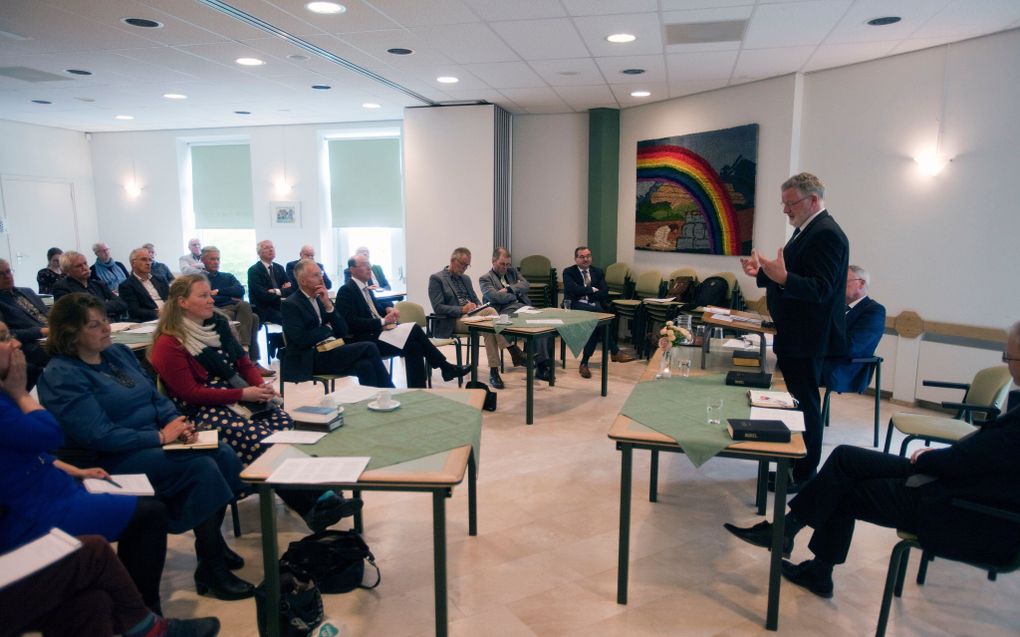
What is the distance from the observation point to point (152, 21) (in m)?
4.68

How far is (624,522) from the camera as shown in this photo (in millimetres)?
2570

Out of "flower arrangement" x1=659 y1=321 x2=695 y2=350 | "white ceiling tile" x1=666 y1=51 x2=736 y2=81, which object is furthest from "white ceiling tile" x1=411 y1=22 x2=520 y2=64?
"flower arrangement" x1=659 y1=321 x2=695 y2=350

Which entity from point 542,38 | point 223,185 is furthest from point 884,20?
point 223,185

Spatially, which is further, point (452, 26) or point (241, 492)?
point (452, 26)

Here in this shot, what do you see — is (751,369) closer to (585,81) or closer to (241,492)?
(241,492)

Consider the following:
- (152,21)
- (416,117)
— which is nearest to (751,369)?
(152,21)

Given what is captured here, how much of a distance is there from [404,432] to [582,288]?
5114 millimetres

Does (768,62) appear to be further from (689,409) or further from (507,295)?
(689,409)

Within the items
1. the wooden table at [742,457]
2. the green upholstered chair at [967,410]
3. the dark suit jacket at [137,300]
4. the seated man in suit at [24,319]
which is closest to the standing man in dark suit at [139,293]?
the dark suit jacket at [137,300]

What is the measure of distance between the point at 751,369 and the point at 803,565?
119 centimetres

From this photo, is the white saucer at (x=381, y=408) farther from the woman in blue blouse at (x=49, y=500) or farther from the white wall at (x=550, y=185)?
the white wall at (x=550, y=185)

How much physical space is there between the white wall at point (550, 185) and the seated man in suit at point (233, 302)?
3.77 meters

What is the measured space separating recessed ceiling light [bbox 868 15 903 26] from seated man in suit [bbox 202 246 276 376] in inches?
233

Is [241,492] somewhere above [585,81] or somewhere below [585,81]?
below
